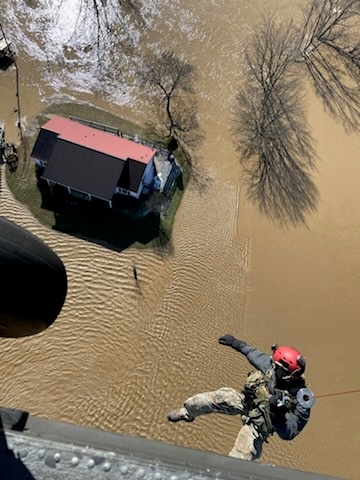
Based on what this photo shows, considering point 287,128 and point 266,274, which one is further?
point 287,128

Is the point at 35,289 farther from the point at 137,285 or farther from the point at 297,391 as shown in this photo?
the point at 137,285

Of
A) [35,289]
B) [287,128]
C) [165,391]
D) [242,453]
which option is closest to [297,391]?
[242,453]

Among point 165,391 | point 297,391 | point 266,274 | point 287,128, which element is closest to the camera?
point 297,391

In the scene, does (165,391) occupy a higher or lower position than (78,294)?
lower

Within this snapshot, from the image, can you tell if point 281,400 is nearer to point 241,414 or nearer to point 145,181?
point 241,414

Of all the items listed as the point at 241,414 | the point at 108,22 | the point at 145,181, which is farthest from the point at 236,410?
the point at 108,22
